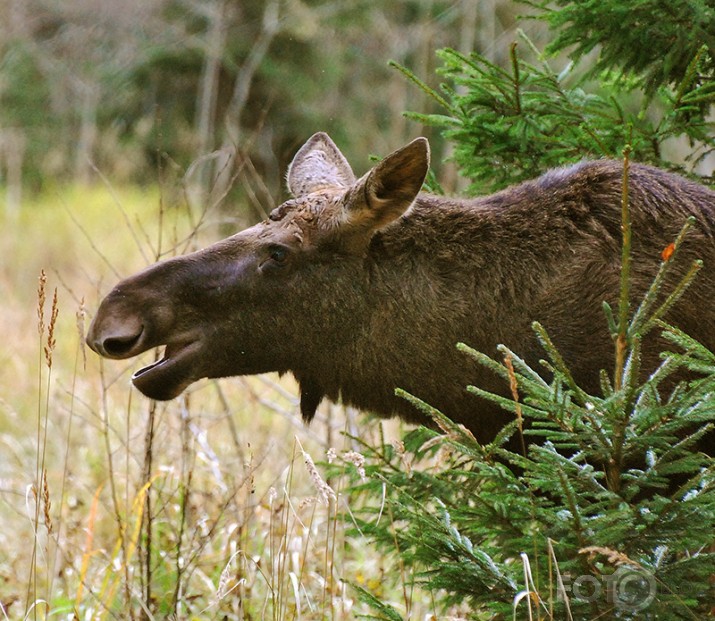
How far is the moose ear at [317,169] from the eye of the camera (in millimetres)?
4370

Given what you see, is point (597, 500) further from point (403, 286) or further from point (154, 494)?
point (154, 494)

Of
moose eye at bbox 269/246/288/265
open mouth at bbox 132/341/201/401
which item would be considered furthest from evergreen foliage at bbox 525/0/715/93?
open mouth at bbox 132/341/201/401

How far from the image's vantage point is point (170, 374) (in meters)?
3.77

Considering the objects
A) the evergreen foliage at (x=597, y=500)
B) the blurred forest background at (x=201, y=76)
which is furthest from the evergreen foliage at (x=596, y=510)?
the blurred forest background at (x=201, y=76)

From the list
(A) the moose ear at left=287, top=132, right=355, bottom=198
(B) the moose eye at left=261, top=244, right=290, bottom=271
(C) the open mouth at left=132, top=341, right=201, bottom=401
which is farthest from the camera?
(A) the moose ear at left=287, top=132, right=355, bottom=198

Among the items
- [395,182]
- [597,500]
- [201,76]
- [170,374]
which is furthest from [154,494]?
[201,76]

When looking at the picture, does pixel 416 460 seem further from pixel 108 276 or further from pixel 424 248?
pixel 108 276

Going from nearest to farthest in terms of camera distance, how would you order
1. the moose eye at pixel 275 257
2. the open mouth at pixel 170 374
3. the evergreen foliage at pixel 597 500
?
the evergreen foliage at pixel 597 500
the open mouth at pixel 170 374
the moose eye at pixel 275 257

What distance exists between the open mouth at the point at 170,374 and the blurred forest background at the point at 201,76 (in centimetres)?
781

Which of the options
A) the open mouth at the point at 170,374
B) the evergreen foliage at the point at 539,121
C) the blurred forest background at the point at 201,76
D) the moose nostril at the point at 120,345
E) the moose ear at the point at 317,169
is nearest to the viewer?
the moose nostril at the point at 120,345

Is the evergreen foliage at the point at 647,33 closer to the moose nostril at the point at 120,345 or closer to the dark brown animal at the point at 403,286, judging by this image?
the dark brown animal at the point at 403,286

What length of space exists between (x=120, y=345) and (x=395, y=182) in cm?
110

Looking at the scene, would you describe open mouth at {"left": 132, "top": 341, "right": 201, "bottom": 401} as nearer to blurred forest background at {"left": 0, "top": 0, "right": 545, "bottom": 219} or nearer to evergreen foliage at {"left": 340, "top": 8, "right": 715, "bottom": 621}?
evergreen foliage at {"left": 340, "top": 8, "right": 715, "bottom": 621}

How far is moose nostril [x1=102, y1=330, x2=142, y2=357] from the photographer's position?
3.63 metres
